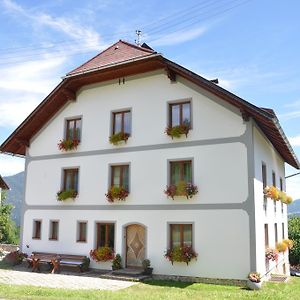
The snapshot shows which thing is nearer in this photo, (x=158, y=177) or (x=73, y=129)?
(x=158, y=177)

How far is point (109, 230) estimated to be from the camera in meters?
17.8

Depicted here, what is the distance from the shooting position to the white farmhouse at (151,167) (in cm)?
1517

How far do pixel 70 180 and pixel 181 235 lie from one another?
6290mm

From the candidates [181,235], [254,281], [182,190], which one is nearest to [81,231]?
[181,235]

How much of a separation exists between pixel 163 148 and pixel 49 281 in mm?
6603

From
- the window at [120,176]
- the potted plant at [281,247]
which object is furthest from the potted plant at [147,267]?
the potted plant at [281,247]

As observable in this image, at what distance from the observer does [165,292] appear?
13359 millimetres

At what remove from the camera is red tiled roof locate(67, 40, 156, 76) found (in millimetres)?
17664

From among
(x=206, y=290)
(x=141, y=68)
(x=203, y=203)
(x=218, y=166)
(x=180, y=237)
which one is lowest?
(x=206, y=290)

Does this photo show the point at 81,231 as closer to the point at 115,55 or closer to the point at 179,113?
the point at 179,113

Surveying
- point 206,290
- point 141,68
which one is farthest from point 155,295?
point 141,68

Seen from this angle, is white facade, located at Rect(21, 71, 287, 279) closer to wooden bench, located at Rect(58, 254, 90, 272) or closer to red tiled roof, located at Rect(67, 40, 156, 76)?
wooden bench, located at Rect(58, 254, 90, 272)

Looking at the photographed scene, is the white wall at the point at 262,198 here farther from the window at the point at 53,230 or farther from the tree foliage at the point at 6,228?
the tree foliage at the point at 6,228

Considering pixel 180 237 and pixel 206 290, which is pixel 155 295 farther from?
pixel 180 237
